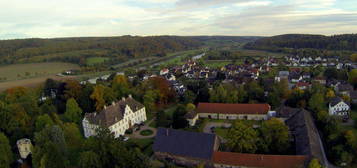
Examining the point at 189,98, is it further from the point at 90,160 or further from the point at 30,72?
the point at 30,72

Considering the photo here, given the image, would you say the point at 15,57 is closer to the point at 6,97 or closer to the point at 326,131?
the point at 6,97

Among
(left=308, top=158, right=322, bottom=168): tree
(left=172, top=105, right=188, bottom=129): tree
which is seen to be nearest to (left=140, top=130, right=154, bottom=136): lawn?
(left=172, top=105, right=188, bottom=129): tree

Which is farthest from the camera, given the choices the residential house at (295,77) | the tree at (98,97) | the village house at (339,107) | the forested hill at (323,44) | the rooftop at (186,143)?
the forested hill at (323,44)

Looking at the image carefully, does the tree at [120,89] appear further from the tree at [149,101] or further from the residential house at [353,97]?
the residential house at [353,97]

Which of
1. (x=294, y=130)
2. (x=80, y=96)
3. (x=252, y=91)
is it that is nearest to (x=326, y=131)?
(x=294, y=130)

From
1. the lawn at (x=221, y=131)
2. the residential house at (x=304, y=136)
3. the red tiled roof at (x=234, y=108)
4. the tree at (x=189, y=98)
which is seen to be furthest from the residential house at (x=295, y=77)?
the lawn at (x=221, y=131)

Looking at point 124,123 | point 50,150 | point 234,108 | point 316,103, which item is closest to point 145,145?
point 124,123

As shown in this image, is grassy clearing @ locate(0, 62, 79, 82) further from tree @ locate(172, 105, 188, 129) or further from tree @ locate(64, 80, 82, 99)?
tree @ locate(172, 105, 188, 129)
